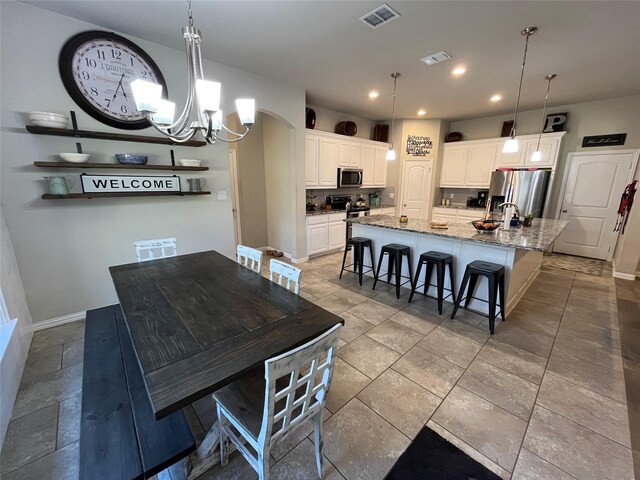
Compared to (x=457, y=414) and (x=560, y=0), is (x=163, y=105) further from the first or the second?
(x=560, y=0)

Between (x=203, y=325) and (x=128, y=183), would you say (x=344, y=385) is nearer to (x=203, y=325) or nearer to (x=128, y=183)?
(x=203, y=325)

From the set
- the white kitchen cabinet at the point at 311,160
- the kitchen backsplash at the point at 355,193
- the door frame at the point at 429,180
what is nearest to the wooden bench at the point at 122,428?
the white kitchen cabinet at the point at 311,160

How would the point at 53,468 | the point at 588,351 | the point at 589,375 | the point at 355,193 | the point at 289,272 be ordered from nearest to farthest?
1. the point at 53,468
2. the point at 289,272
3. the point at 589,375
4. the point at 588,351
5. the point at 355,193

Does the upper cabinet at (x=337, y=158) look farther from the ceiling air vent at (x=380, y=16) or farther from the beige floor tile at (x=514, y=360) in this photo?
the beige floor tile at (x=514, y=360)

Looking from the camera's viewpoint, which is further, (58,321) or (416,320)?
(416,320)

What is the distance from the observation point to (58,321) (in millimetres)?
2686

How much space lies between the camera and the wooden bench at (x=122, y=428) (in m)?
1.03

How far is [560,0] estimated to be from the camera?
6.83 ft

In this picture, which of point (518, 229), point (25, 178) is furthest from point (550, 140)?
point (25, 178)

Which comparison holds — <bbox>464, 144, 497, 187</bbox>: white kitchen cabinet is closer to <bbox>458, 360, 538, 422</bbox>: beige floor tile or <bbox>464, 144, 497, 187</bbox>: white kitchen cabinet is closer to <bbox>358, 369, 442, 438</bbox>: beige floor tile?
<bbox>458, 360, 538, 422</bbox>: beige floor tile

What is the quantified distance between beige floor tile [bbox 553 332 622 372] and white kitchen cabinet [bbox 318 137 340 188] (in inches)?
156

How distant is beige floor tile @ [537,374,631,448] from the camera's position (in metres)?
1.63

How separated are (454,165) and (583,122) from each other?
2.16m

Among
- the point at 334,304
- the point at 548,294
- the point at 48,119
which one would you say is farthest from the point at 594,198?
the point at 48,119
